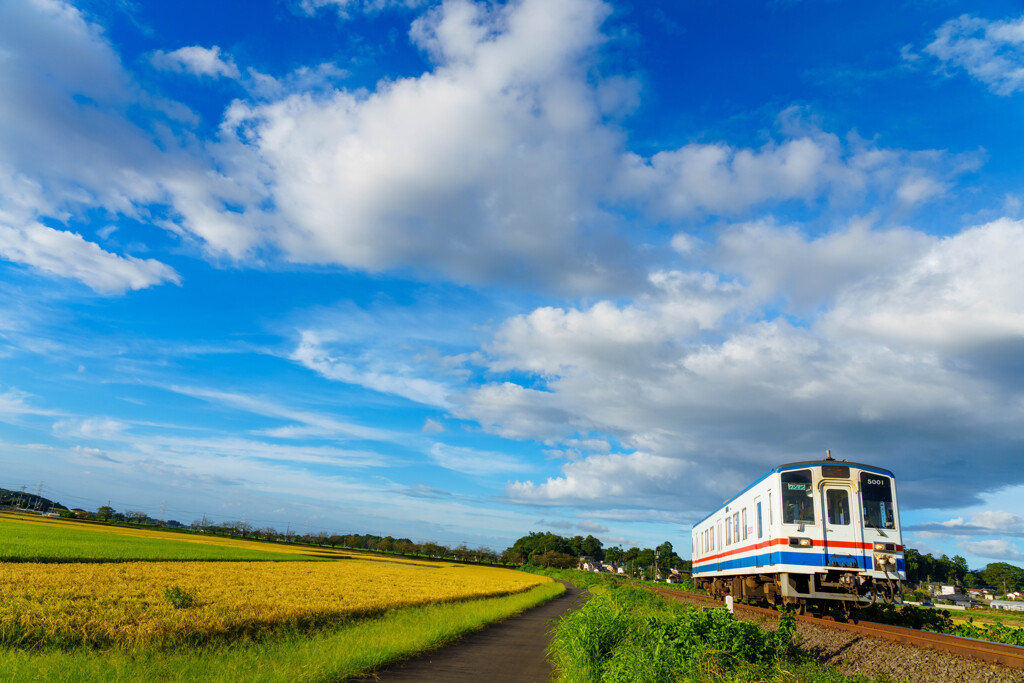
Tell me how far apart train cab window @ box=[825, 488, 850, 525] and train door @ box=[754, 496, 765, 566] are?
1.85 meters

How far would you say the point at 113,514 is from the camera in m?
127

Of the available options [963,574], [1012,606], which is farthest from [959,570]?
[1012,606]

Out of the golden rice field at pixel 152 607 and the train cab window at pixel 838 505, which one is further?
the train cab window at pixel 838 505

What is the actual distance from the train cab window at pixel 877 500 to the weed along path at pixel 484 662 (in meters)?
9.08

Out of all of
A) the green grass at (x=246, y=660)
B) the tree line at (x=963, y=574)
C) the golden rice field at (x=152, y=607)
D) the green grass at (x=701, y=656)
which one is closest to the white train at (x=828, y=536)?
the green grass at (x=701, y=656)

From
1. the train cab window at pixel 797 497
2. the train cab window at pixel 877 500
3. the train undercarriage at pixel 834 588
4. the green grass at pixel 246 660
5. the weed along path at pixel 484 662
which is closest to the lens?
the green grass at pixel 246 660

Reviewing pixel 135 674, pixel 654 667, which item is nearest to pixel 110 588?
pixel 135 674

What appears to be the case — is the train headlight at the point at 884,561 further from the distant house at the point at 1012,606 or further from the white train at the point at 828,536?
the distant house at the point at 1012,606

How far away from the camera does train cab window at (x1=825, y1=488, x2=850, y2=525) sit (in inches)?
588

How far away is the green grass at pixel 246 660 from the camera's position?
27.1ft

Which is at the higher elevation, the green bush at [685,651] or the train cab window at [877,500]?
the train cab window at [877,500]

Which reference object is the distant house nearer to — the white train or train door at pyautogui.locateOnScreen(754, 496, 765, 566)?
train door at pyautogui.locateOnScreen(754, 496, 765, 566)

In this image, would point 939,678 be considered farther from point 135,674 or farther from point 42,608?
point 42,608

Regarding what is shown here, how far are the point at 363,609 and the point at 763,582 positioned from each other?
1227cm
